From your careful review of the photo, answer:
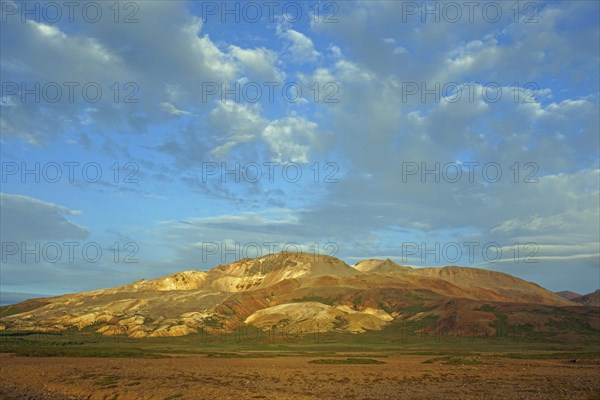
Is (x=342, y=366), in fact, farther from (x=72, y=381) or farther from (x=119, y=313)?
(x=119, y=313)

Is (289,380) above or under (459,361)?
above

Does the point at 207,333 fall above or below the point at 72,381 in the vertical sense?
below

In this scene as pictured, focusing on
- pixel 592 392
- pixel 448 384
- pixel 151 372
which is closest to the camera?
pixel 592 392

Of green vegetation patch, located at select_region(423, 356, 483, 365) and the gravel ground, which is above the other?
the gravel ground

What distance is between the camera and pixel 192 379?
5328 centimetres

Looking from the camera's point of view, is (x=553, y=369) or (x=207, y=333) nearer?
(x=553, y=369)

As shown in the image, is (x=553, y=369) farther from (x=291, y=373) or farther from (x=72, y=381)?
(x=72, y=381)

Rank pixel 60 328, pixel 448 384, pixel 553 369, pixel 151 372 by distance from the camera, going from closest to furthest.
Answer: pixel 448 384 → pixel 151 372 → pixel 553 369 → pixel 60 328

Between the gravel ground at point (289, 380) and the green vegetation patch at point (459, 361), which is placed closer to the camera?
the gravel ground at point (289, 380)

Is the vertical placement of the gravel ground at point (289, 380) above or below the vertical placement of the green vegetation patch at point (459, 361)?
above

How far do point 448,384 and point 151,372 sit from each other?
31.5m

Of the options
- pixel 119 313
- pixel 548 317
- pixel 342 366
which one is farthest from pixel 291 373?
pixel 119 313

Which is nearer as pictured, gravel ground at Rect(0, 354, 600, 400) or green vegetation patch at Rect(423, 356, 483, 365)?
gravel ground at Rect(0, 354, 600, 400)

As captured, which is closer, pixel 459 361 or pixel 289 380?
pixel 289 380
